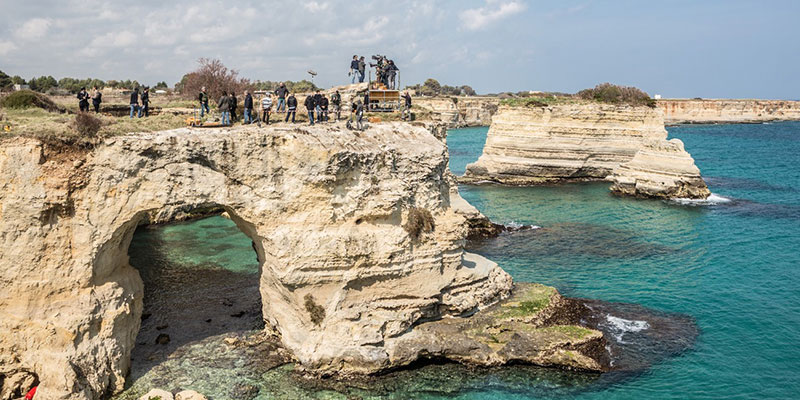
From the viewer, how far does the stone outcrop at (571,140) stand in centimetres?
5028

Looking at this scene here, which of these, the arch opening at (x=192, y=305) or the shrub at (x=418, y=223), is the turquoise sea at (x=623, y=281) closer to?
the arch opening at (x=192, y=305)

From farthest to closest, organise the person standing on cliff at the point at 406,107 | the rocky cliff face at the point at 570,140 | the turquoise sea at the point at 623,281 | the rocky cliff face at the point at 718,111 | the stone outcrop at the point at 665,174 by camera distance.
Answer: the rocky cliff face at the point at 718,111 < the rocky cliff face at the point at 570,140 < the stone outcrop at the point at 665,174 < the person standing on cliff at the point at 406,107 < the turquoise sea at the point at 623,281

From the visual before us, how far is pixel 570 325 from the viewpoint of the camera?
18844 mm

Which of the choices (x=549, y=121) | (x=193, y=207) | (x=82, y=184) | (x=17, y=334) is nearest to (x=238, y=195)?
(x=193, y=207)

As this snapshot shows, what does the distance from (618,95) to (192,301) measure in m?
44.5

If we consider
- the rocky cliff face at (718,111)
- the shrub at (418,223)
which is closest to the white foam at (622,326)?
the shrub at (418,223)

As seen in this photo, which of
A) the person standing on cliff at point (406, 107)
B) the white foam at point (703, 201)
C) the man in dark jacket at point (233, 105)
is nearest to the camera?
the man in dark jacket at point (233, 105)

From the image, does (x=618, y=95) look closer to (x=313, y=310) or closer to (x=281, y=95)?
(x=281, y=95)

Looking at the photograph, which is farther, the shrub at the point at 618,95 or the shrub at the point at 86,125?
the shrub at the point at 618,95

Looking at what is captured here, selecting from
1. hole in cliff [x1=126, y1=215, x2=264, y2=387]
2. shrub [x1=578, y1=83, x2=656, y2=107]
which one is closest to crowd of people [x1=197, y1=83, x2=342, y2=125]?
hole in cliff [x1=126, y1=215, x2=264, y2=387]

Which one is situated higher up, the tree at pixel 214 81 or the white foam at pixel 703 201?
the tree at pixel 214 81

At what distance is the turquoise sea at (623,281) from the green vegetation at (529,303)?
2441 mm

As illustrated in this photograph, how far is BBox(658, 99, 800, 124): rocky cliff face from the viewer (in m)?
122

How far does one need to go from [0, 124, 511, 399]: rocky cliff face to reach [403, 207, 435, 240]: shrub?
0.05 metres
